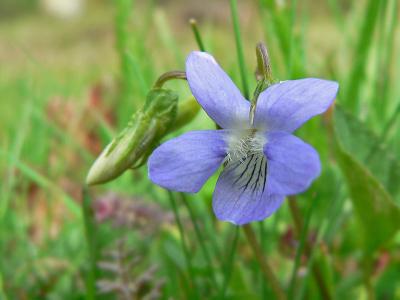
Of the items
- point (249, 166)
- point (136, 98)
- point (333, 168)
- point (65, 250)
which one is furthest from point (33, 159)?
point (249, 166)

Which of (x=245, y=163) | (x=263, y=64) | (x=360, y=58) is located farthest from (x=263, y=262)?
(x=360, y=58)

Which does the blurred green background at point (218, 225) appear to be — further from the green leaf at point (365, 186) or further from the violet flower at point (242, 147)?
the violet flower at point (242, 147)

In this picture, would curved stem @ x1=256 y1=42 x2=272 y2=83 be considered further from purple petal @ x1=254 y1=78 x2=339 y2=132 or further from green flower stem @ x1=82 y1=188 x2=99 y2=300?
green flower stem @ x1=82 y1=188 x2=99 y2=300

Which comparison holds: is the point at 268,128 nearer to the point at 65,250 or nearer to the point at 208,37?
the point at 65,250

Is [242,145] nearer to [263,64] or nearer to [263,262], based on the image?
[263,64]

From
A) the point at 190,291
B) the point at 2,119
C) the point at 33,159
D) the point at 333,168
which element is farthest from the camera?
the point at 2,119

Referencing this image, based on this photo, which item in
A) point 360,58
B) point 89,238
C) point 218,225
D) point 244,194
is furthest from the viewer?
point 218,225
